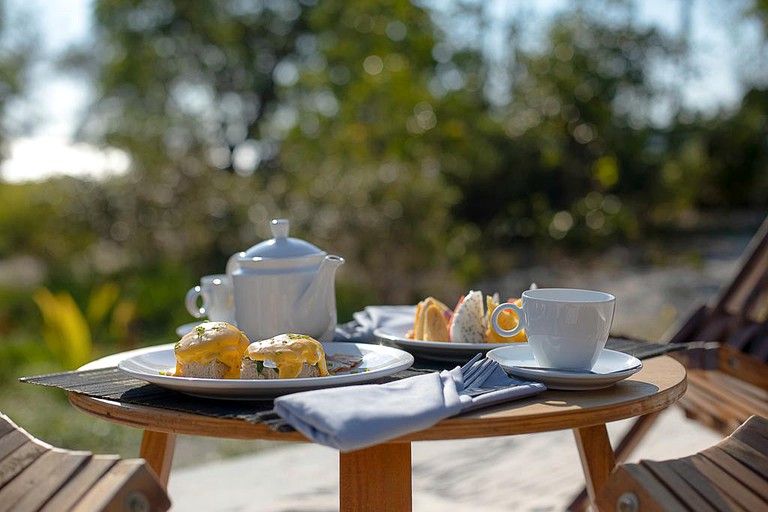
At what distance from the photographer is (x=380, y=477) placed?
4.32 feet

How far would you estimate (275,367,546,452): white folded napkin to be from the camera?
3.51 feet

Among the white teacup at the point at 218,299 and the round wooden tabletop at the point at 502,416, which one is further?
the white teacup at the point at 218,299

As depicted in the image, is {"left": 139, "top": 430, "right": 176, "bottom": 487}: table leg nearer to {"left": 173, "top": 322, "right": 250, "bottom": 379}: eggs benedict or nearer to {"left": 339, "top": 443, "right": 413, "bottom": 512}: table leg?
{"left": 173, "top": 322, "right": 250, "bottom": 379}: eggs benedict

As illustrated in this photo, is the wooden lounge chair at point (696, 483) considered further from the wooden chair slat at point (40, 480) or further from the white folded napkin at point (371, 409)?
the wooden chair slat at point (40, 480)

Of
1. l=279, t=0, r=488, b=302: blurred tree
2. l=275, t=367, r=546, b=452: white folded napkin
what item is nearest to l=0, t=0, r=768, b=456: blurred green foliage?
l=279, t=0, r=488, b=302: blurred tree

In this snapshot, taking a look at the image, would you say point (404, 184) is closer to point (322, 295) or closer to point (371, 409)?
point (322, 295)

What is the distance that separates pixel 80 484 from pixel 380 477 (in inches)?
17.3

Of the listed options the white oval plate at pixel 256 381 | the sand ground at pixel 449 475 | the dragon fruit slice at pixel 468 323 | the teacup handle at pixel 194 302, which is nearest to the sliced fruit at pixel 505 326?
the dragon fruit slice at pixel 468 323

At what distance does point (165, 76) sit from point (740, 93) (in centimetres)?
782

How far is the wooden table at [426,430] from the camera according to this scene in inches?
45.7

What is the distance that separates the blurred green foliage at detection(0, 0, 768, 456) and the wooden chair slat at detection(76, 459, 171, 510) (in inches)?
116

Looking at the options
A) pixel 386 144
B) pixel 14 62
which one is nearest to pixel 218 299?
pixel 386 144

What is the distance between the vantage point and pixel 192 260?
6.99 metres

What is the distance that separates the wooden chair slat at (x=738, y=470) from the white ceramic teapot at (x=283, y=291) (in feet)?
2.31
